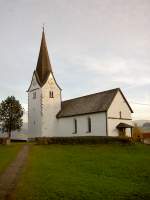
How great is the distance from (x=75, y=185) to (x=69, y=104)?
41388mm

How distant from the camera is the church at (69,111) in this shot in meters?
44.3

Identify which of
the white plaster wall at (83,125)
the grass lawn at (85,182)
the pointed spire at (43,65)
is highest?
the pointed spire at (43,65)

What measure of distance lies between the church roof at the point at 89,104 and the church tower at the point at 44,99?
1900 millimetres

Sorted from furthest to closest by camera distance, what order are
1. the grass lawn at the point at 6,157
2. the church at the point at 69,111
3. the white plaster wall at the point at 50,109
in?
1. the white plaster wall at the point at 50,109
2. the church at the point at 69,111
3. the grass lawn at the point at 6,157

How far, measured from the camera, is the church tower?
176 feet

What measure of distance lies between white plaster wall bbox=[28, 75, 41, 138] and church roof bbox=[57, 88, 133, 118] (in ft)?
13.0

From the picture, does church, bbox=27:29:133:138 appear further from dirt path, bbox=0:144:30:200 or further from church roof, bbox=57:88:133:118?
dirt path, bbox=0:144:30:200

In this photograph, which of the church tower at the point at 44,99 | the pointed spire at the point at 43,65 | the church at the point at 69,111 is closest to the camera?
the church at the point at 69,111

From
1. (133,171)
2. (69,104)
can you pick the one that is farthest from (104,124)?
(133,171)

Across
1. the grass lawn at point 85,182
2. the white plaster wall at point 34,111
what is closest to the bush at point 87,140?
the white plaster wall at point 34,111

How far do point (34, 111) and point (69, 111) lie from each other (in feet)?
26.3

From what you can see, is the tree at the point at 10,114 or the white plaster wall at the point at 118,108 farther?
the tree at the point at 10,114

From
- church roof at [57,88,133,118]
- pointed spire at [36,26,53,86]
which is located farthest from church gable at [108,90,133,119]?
pointed spire at [36,26,53,86]

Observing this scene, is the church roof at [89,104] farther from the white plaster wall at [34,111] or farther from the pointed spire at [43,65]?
the pointed spire at [43,65]
